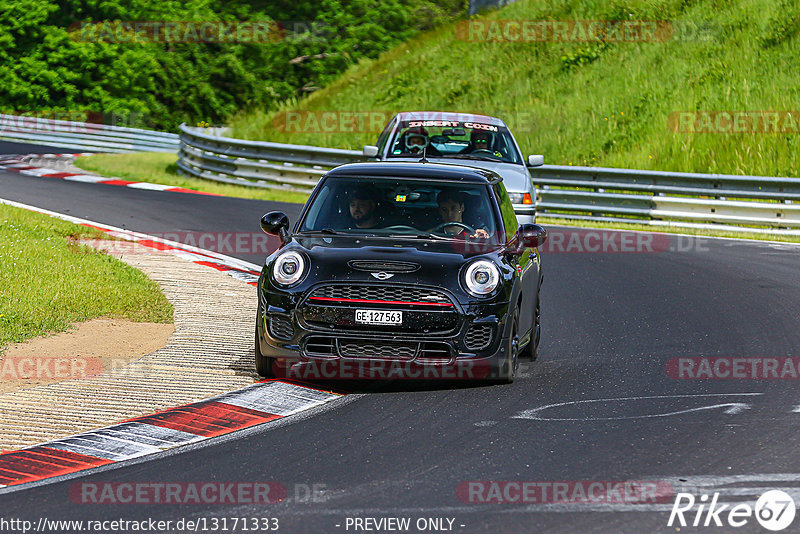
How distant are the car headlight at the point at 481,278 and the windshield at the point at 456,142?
7716mm

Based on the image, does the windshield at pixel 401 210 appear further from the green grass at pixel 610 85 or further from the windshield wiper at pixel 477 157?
the green grass at pixel 610 85

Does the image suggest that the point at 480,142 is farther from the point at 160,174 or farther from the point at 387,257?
the point at 160,174

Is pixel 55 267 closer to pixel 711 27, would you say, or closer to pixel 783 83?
pixel 783 83

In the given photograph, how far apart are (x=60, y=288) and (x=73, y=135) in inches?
1219

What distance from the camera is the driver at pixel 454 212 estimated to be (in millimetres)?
9648

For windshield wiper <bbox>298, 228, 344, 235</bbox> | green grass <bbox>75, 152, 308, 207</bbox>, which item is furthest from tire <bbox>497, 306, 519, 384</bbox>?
green grass <bbox>75, 152, 308, 207</bbox>

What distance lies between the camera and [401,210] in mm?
9844

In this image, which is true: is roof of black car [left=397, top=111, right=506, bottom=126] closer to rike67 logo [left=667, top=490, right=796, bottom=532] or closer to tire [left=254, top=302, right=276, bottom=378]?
tire [left=254, top=302, right=276, bottom=378]

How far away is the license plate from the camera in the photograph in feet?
28.3

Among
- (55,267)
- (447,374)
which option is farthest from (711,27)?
(447,374)
